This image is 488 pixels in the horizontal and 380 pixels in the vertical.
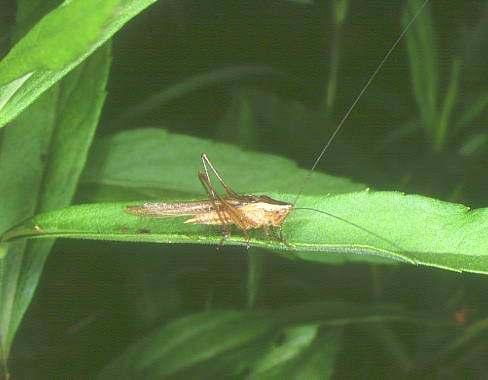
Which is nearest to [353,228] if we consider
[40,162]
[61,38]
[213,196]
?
[61,38]

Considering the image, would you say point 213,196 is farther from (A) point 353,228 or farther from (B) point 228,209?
(A) point 353,228

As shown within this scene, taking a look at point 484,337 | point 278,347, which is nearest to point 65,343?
point 278,347

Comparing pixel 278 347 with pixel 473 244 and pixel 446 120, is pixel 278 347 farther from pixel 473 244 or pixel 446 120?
pixel 446 120

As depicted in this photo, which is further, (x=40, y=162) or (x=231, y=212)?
(x=231, y=212)

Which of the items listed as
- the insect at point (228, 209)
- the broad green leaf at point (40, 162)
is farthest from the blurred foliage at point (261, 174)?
the insect at point (228, 209)

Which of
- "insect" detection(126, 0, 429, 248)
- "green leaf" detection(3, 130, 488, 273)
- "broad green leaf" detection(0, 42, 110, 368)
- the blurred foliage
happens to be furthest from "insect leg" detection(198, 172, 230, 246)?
"broad green leaf" detection(0, 42, 110, 368)

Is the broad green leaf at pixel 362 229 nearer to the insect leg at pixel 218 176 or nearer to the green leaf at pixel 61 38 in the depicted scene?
the green leaf at pixel 61 38

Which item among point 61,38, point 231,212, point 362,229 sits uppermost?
point 61,38

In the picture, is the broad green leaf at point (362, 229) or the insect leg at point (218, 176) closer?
the broad green leaf at point (362, 229)
